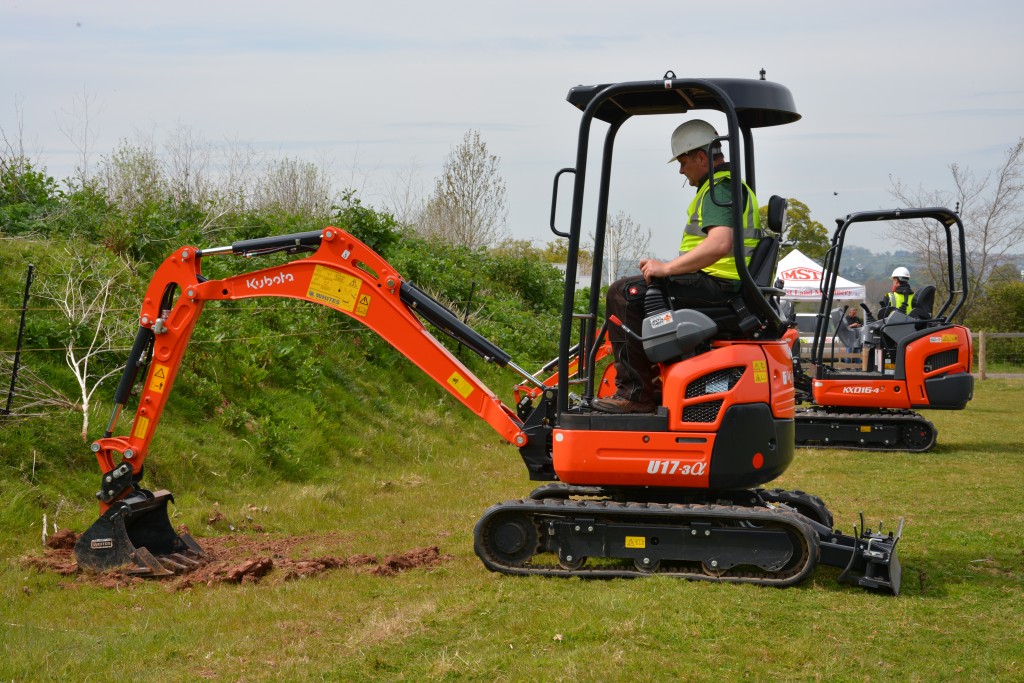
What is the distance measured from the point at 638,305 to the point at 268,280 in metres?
2.75

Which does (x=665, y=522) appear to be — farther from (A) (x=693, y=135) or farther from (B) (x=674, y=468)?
(A) (x=693, y=135)

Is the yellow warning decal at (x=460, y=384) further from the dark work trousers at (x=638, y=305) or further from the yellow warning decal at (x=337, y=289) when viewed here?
the dark work trousers at (x=638, y=305)

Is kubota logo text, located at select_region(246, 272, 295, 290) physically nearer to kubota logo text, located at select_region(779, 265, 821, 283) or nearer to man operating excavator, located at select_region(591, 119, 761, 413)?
man operating excavator, located at select_region(591, 119, 761, 413)

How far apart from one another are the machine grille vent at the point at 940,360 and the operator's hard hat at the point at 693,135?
31.7ft

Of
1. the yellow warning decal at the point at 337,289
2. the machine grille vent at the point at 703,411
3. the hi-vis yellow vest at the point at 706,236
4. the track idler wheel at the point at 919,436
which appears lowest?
the track idler wheel at the point at 919,436

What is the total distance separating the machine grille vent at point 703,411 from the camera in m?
6.69

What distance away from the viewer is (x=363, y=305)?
772cm

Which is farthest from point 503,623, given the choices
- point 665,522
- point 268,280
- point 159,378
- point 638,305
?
point 159,378

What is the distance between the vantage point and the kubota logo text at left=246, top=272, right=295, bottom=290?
771 cm

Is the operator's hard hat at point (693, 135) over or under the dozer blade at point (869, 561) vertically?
over

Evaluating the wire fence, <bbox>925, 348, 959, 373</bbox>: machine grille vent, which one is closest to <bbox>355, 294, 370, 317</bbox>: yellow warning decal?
<bbox>925, 348, 959, 373</bbox>: machine grille vent

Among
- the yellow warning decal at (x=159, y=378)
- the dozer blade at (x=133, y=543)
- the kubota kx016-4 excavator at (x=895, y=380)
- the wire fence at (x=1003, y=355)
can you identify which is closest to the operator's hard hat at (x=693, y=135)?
the yellow warning decal at (x=159, y=378)

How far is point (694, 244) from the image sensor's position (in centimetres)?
678

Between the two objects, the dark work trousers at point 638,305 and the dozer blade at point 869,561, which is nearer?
the dozer blade at point 869,561
